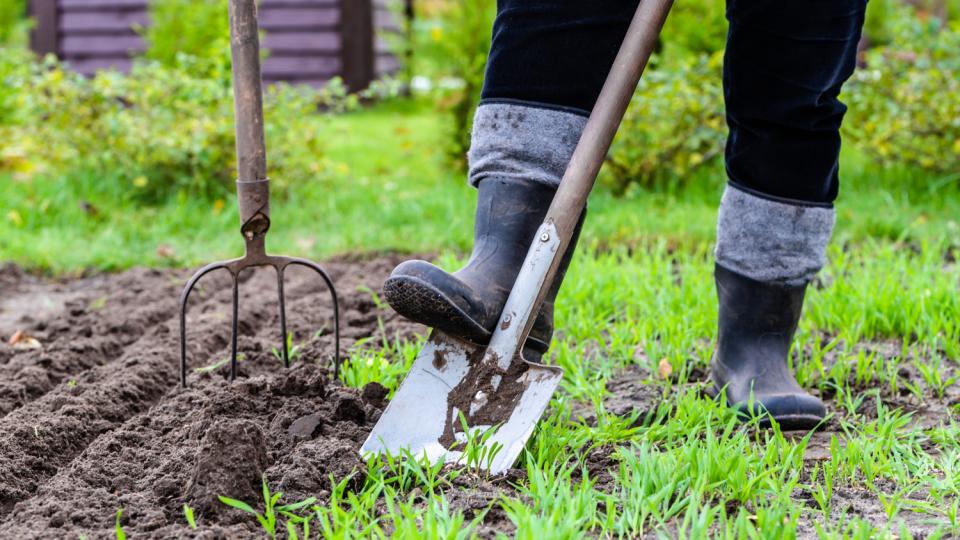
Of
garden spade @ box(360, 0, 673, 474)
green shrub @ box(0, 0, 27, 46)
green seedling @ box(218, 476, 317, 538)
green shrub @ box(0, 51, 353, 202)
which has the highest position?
garden spade @ box(360, 0, 673, 474)

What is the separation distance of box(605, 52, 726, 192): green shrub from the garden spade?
2.75 m

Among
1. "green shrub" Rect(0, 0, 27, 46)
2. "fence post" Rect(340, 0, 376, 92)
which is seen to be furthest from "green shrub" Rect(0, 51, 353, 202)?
"green shrub" Rect(0, 0, 27, 46)

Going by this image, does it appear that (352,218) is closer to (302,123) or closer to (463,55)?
(302,123)

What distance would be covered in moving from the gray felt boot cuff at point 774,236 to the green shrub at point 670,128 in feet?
7.94

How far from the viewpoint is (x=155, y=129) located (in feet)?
14.9

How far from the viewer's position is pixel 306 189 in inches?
187

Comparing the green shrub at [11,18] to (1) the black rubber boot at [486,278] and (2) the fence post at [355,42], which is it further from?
(1) the black rubber boot at [486,278]

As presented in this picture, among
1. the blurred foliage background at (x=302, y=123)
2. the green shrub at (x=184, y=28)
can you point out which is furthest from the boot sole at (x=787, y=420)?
the green shrub at (x=184, y=28)

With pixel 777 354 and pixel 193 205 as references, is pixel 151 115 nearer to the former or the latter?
pixel 193 205

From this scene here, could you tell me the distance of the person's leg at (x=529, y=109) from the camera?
5.90 ft

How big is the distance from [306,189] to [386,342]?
8.16 ft

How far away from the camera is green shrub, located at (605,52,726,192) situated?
175 inches

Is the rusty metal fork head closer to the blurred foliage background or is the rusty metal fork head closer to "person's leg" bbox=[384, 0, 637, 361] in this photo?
"person's leg" bbox=[384, 0, 637, 361]

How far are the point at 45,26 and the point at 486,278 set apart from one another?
8.58m
